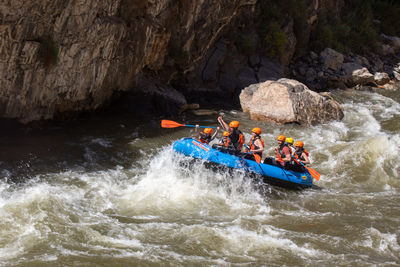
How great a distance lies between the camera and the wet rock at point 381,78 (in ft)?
58.0

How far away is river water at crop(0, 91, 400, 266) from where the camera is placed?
5176 mm

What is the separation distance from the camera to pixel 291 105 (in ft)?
38.7

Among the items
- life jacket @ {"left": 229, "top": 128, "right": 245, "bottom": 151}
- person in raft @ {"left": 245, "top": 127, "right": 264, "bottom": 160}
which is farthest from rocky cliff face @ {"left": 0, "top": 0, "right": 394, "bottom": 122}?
person in raft @ {"left": 245, "top": 127, "right": 264, "bottom": 160}

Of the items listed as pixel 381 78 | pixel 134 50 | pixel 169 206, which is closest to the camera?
pixel 169 206

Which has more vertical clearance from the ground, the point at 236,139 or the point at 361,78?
the point at 361,78

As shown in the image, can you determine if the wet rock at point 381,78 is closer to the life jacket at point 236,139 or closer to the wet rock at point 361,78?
the wet rock at point 361,78

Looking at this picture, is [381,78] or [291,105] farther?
[381,78]

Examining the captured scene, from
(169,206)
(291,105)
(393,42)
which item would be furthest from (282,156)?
(393,42)

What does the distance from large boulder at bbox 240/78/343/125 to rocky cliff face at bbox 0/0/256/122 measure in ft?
10.4

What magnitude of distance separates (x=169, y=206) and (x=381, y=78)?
14.2 meters

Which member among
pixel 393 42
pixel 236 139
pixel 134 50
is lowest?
pixel 236 139

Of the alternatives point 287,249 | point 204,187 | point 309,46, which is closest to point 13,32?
point 204,187

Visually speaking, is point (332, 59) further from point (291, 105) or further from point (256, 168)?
point (256, 168)

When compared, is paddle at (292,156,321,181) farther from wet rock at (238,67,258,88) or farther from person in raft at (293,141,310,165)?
wet rock at (238,67,258,88)
